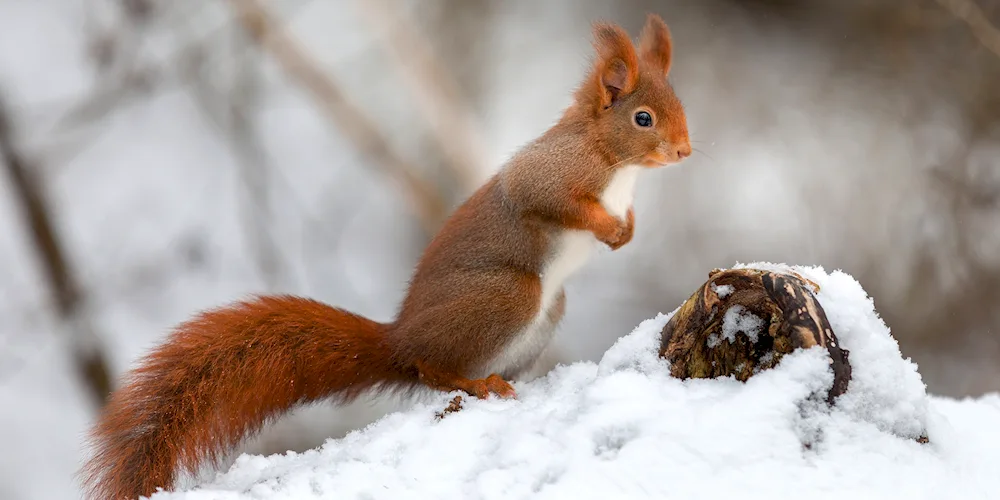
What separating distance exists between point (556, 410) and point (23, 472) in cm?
374

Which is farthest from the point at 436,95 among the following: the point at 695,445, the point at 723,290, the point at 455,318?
the point at 695,445

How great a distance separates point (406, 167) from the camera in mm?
4238

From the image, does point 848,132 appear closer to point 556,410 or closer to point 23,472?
point 556,410

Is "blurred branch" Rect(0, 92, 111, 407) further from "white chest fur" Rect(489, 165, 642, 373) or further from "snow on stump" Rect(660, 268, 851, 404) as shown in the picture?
"snow on stump" Rect(660, 268, 851, 404)

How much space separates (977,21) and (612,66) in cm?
258

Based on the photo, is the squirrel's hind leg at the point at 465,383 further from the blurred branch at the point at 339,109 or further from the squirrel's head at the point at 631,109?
the blurred branch at the point at 339,109

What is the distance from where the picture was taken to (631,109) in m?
2.08

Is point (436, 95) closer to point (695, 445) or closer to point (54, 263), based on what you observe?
point (54, 263)

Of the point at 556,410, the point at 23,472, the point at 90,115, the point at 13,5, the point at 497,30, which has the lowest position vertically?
the point at 23,472

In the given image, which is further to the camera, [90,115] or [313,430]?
[313,430]

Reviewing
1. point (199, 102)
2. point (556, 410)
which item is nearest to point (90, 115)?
point (199, 102)

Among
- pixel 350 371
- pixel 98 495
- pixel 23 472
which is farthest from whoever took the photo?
pixel 23 472

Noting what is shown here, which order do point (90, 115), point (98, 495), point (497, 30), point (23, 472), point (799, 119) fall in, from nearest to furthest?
point (98, 495) < point (90, 115) < point (23, 472) < point (799, 119) < point (497, 30)

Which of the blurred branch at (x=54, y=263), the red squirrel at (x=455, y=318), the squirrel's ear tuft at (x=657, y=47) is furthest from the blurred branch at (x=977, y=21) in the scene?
the blurred branch at (x=54, y=263)
